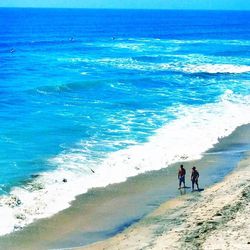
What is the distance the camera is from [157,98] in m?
46.1

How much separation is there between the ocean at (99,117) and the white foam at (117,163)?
0.05m

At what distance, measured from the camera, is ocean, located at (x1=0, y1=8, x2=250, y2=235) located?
24422 mm

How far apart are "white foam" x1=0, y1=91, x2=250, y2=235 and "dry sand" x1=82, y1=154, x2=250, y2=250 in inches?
164

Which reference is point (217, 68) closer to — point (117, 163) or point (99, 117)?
point (99, 117)

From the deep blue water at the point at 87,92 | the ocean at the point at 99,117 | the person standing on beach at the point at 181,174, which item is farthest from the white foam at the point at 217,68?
the person standing on beach at the point at 181,174

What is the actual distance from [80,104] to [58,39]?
224 feet

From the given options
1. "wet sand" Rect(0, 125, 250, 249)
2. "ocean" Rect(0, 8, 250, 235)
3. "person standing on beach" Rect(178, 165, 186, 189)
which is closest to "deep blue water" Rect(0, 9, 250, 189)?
"ocean" Rect(0, 8, 250, 235)

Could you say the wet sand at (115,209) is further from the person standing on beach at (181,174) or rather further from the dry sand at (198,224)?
the person standing on beach at (181,174)

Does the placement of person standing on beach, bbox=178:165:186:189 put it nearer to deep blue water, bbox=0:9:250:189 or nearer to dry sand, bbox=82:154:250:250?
dry sand, bbox=82:154:250:250

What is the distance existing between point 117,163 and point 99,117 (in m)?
11.4

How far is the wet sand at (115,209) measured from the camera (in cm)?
1805

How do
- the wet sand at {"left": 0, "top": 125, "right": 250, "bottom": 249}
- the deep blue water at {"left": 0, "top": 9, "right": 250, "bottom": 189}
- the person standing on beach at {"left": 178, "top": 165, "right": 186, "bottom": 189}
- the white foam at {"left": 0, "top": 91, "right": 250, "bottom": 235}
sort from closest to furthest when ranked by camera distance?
the wet sand at {"left": 0, "top": 125, "right": 250, "bottom": 249} < the white foam at {"left": 0, "top": 91, "right": 250, "bottom": 235} < the person standing on beach at {"left": 178, "top": 165, "right": 186, "bottom": 189} < the deep blue water at {"left": 0, "top": 9, "right": 250, "bottom": 189}

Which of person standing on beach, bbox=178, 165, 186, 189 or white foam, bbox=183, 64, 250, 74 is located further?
white foam, bbox=183, 64, 250, 74

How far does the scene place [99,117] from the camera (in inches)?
1494
